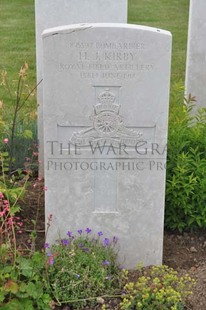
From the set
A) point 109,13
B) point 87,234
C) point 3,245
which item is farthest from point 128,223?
point 109,13

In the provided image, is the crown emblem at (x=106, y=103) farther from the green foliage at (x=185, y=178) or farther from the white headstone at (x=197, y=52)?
the white headstone at (x=197, y=52)

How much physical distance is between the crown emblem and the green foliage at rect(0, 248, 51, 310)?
90 centimetres

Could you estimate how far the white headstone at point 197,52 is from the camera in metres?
5.18

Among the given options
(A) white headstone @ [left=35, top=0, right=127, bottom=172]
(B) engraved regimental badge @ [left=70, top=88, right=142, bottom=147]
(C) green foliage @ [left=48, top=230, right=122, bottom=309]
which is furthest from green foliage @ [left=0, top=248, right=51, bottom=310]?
(A) white headstone @ [left=35, top=0, right=127, bottom=172]

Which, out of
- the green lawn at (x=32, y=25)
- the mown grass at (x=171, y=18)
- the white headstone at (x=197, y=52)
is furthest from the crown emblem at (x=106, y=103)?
the mown grass at (x=171, y=18)

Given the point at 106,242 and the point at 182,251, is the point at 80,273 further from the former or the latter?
the point at 182,251

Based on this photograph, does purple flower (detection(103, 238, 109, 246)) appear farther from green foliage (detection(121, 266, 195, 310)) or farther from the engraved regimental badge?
the engraved regimental badge

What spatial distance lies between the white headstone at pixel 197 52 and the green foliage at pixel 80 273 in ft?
7.72

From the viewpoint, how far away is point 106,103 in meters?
3.36

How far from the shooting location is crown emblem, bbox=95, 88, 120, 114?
3340mm

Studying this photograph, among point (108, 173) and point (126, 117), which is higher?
point (126, 117)

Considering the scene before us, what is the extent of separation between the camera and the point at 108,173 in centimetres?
353

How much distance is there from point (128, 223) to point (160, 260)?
33cm

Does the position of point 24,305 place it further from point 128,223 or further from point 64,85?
point 64,85
